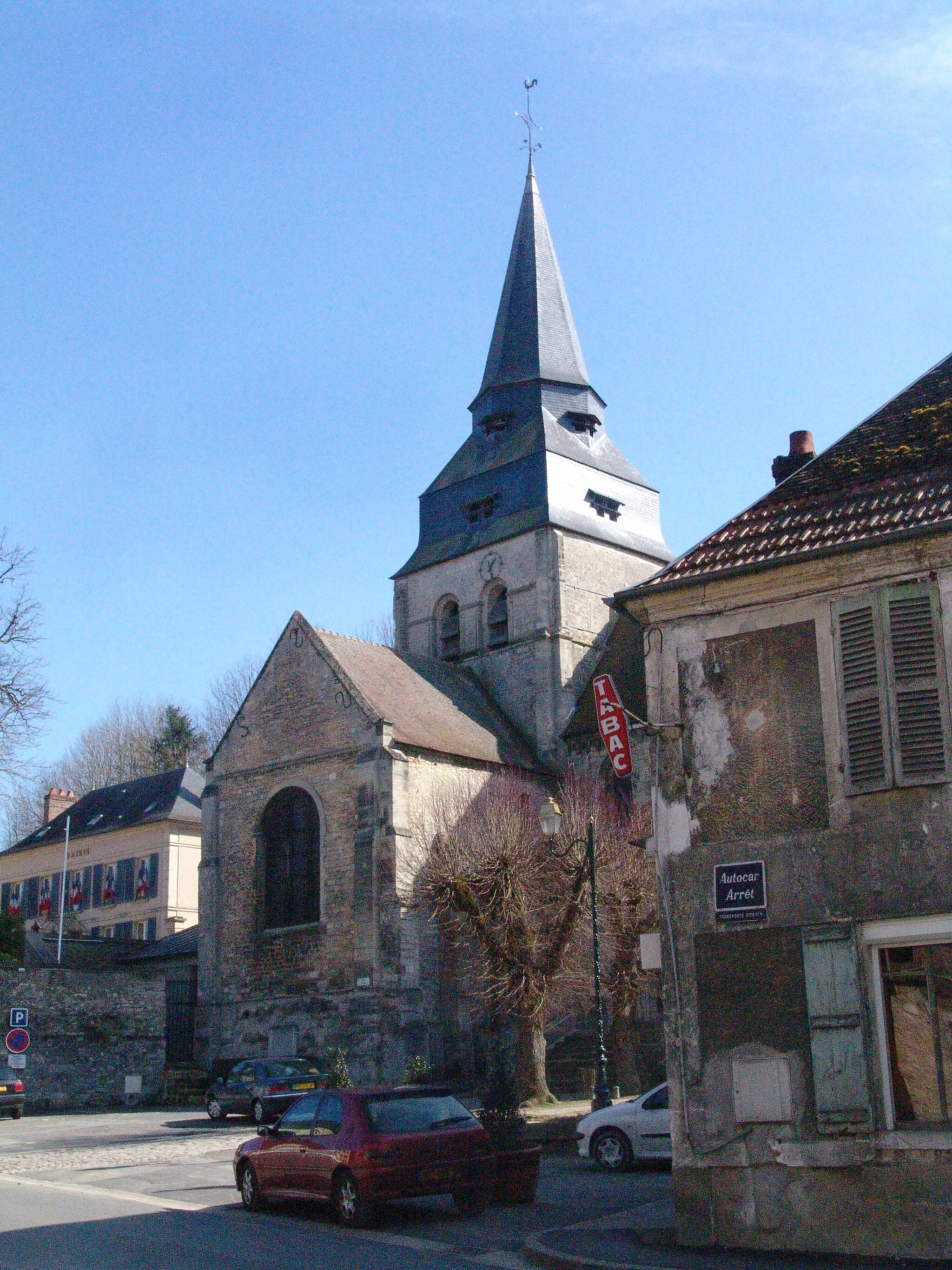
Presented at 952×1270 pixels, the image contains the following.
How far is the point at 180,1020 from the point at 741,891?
949 inches

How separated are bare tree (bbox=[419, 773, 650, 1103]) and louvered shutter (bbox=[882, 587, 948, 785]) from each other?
12.2m

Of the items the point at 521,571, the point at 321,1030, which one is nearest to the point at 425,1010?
the point at 321,1030

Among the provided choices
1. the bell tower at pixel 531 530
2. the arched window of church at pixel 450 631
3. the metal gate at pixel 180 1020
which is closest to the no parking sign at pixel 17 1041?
the metal gate at pixel 180 1020

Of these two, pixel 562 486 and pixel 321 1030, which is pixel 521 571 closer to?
pixel 562 486

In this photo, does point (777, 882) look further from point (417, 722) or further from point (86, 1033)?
point (86, 1033)

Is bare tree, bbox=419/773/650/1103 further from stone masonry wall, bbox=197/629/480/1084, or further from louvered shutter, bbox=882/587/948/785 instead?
louvered shutter, bbox=882/587/948/785

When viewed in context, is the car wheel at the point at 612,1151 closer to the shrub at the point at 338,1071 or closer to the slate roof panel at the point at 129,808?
the shrub at the point at 338,1071

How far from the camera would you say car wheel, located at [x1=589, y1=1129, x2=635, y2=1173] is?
14781 millimetres

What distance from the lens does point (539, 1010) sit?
76.6 feet

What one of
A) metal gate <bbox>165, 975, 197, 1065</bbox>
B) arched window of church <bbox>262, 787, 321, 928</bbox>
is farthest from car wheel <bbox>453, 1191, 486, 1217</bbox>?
metal gate <bbox>165, 975, 197, 1065</bbox>

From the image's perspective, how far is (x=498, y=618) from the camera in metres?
36.2

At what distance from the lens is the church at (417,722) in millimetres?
27219

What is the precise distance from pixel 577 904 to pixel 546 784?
29.8 ft

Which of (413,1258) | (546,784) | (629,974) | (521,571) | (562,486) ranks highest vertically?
(562,486)
